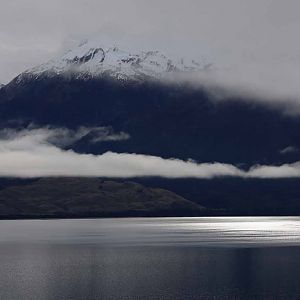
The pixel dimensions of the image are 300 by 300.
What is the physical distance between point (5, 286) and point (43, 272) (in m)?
28.4

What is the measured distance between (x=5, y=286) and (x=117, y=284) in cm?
2807

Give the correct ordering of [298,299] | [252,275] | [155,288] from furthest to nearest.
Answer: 1. [252,275]
2. [155,288]
3. [298,299]

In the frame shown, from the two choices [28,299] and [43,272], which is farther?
[43,272]

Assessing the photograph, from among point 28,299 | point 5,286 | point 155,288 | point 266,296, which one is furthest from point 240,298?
point 5,286

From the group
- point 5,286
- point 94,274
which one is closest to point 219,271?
point 94,274

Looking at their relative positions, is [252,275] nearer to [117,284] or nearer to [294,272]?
[294,272]

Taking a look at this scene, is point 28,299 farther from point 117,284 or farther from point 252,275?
point 252,275

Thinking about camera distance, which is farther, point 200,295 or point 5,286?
point 5,286

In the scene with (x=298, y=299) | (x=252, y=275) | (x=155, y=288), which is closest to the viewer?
(x=298, y=299)

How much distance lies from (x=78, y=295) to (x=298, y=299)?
49495 mm

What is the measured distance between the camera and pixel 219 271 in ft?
656

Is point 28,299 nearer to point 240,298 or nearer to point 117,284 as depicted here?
point 117,284

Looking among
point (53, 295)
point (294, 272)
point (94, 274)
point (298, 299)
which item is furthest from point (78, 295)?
point (294, 272)

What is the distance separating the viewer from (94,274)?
192 m
